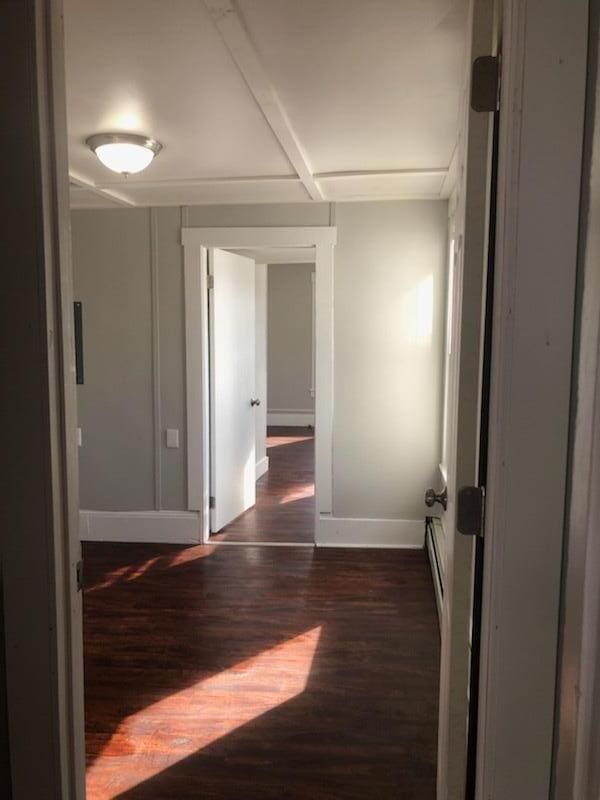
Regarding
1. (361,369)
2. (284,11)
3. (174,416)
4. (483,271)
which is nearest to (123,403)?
(174,416)

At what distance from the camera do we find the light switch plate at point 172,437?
4414 millimetres

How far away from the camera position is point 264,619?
10.8ft

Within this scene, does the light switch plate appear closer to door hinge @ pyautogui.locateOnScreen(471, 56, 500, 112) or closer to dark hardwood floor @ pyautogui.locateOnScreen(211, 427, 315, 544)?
dark hardwood floor @ pyautogui.locateOnScreen(211, 427, 315, 544)

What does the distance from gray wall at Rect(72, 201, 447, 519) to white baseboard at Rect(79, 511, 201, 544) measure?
0.23 feet

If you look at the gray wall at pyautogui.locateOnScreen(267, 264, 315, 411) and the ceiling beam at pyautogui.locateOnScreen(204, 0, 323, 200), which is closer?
the ceiling beam at pyautogui.locateOnScreen(204, 0, 323, 200)

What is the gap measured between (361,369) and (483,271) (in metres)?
3.03

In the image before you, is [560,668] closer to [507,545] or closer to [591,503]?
[507,545]

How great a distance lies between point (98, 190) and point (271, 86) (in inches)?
78.1

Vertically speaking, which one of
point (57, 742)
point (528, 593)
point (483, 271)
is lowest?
point (57, 742)

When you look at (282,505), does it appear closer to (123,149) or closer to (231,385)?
(231,385)

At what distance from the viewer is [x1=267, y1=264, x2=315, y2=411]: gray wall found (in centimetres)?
970

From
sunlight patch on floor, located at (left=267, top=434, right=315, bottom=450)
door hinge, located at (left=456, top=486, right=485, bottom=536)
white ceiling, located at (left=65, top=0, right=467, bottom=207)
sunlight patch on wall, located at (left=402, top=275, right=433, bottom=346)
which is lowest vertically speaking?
sunlight patch on floor, located at (left=267, top=434, right=315, bottom=450)

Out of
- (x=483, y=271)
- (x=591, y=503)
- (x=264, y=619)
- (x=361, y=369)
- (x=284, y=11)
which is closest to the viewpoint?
(x=591, y=503)

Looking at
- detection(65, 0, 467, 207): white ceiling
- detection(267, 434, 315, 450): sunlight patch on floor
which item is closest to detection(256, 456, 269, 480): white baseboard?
detection(267, 434, 315, 450): sunlight patch on floor
